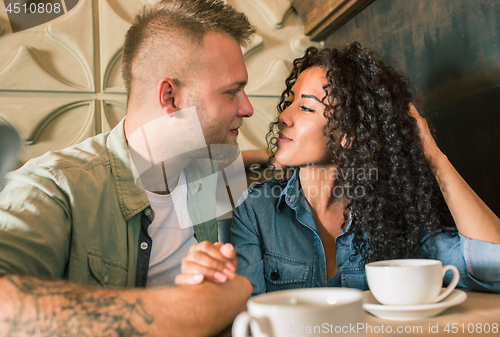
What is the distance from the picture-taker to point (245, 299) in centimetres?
63

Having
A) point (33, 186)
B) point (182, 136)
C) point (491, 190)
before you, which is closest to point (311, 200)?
point (182, 136)

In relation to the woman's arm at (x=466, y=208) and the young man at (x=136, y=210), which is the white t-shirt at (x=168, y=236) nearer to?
the young man at (x=136, y=210)

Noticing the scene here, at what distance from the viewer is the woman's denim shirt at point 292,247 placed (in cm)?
102

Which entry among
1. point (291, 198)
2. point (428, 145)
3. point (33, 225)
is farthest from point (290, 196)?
point (33, 225)

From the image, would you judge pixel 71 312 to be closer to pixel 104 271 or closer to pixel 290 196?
pixel 104 271

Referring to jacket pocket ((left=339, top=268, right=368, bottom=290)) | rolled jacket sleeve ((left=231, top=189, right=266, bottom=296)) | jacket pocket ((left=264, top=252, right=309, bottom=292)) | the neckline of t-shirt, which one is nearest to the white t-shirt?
the neckline of t-shirt

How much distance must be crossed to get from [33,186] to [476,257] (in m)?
1.07

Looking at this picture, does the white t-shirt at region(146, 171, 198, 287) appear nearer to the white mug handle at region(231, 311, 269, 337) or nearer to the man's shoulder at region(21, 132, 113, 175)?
the man's shoulder at region(21, 132, 113, 175)

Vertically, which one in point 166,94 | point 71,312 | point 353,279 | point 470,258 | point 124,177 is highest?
point 166,94

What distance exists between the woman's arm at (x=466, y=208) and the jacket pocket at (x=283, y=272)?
443 mm

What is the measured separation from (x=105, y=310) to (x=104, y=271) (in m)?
0.44

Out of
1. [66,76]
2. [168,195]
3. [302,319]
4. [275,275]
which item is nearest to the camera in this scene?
[302,319]

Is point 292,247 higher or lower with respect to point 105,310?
lower

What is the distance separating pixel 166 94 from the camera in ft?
3.83
